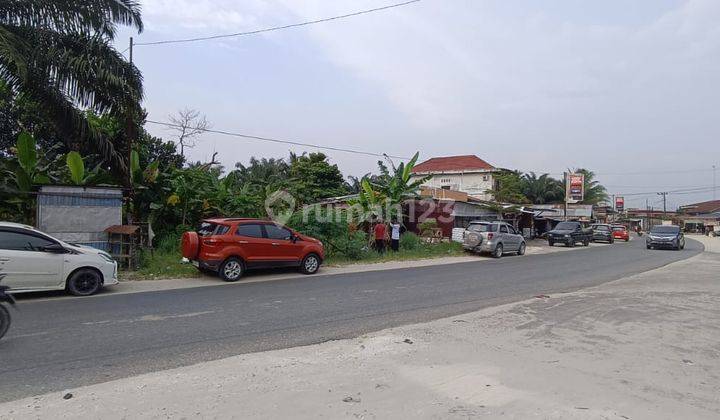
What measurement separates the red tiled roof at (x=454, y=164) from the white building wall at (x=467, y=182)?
2.69ft

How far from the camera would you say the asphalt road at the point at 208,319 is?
18.2 feet

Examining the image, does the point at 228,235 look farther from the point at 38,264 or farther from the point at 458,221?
the point at 458,221

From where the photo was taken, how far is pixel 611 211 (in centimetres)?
7706

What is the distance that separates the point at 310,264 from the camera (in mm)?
14758

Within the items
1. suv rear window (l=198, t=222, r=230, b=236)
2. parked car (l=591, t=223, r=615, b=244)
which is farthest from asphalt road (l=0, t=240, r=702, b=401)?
parked car (l=591, t=223, r=615, b=244)

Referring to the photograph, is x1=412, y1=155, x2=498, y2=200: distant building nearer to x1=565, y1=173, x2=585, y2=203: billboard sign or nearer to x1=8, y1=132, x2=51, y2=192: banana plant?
x1=565, y1=173, x2=585, y2=203: billboard sign

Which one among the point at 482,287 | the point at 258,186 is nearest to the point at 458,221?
the point at 258,186

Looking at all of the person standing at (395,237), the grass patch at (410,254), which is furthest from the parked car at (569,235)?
the person standing at (395,237)

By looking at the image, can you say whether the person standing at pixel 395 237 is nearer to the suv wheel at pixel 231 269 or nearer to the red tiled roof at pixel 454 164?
the suv wheel at pixel 231 269

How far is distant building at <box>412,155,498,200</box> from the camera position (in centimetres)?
5200

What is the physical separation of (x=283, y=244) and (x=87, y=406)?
9.69m

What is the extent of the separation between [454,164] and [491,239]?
1333 inches

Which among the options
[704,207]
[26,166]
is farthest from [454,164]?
[704,207]

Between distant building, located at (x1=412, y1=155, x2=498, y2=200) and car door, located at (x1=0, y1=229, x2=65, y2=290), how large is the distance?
140 feet
